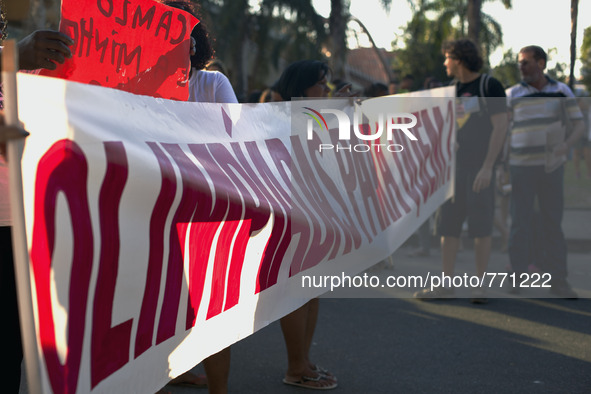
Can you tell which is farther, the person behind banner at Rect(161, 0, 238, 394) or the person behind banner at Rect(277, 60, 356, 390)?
the person behind banner at Rect(277, 60, 356, 390)

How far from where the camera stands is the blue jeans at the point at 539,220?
19.6 ft

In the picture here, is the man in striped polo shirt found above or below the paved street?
above

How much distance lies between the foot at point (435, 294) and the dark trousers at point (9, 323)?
3.86m

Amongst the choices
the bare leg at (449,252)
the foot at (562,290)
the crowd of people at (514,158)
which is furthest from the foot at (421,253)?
the foot at (562,290)

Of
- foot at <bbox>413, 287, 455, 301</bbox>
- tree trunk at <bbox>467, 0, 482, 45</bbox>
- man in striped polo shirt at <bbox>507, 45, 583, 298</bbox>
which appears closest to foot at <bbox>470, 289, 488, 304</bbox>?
foot at <bbox>413, 287, 455, 301</bbox>

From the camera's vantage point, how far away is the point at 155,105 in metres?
2.40

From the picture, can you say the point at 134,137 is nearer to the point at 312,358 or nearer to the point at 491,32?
the point at 312,358

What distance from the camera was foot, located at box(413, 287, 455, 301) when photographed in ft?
19.2

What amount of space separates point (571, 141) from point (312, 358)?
9.95 feet

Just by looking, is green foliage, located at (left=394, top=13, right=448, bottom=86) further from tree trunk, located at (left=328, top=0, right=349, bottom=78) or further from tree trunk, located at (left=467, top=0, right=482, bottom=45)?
tree trunk, located at (left=467, top=0, right=482, bottom=45)

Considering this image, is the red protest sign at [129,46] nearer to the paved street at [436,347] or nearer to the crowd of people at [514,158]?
the paved street at [436,347]
